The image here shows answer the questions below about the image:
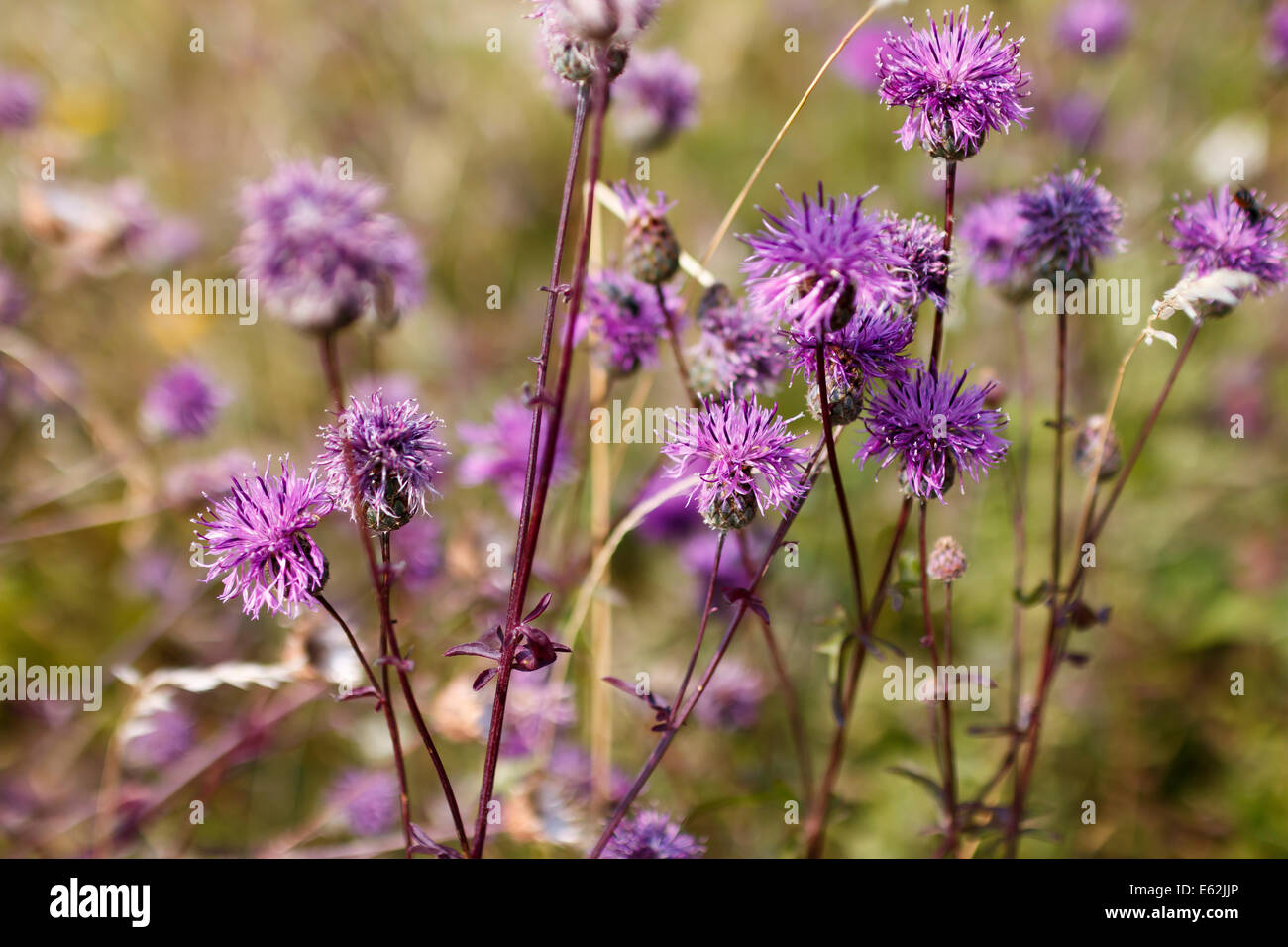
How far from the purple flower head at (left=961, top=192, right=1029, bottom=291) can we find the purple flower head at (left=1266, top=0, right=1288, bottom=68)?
1.96m

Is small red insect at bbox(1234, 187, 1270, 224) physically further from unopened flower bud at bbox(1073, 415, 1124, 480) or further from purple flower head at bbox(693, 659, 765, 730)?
purple flower head at bbox(693, 659, 765, 730)

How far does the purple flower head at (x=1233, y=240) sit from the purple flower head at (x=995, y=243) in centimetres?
38

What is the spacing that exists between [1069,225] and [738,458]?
43.0 inches

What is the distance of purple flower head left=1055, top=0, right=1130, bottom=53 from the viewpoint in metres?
4.71

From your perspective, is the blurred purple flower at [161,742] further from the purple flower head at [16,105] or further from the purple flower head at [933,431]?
the purple flower head at [933,431]

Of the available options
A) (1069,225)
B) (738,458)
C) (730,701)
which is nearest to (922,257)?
(738,458)

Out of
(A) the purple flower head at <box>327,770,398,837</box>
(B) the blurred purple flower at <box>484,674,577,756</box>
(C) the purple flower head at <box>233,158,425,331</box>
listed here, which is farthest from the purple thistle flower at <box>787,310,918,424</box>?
(A) the purple flower head at <box>327,770,398,837</box>

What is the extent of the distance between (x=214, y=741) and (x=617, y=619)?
166 cm

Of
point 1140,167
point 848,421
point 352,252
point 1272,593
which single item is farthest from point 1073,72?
point 352,252

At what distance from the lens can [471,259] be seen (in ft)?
18.2

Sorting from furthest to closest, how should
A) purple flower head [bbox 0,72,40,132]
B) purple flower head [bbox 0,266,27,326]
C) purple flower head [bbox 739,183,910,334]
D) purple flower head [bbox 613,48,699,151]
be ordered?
purple flower head [bbox 0,72,40,132] < purple flower head [bbox 0,266,27,326] < purple flower head [bbox 613,48,699,151] < purple flower head [bbox 739,183,910,334]

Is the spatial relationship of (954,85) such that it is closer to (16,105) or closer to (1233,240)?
(1233,240)

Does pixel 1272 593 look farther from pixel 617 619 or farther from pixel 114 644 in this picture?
pixel 114 644

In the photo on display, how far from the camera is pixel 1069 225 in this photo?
2264 mm
